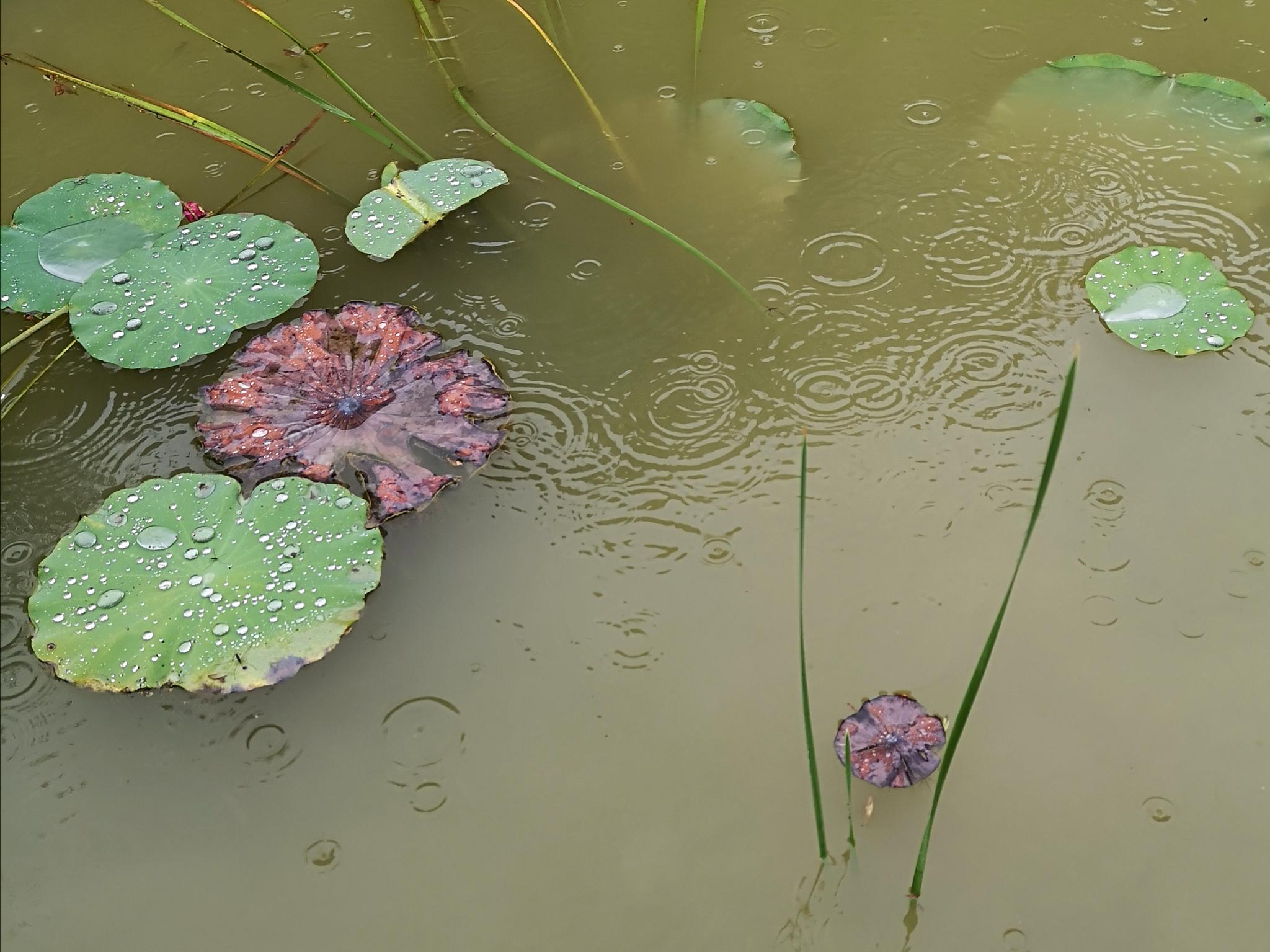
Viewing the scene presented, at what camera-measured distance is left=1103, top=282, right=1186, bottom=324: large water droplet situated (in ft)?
6.10

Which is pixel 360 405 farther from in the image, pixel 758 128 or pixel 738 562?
pixel 758 128

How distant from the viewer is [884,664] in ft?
5.09

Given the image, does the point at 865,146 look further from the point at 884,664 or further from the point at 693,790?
the point at 693,790

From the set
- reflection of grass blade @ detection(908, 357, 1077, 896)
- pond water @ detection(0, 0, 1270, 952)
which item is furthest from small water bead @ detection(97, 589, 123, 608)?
reflection of grass blade @ detection(908, 357, 1077, 896)

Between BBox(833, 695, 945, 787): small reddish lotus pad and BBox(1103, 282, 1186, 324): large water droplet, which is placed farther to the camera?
BBox(1103, 282, 1186, 324): large water droplet

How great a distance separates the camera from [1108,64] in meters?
2.27

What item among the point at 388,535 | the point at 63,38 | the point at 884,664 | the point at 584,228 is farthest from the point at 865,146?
the point at 63,38

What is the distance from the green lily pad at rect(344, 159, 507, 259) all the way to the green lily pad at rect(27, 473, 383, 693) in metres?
0.63

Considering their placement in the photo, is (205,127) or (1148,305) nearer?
(1148,305)

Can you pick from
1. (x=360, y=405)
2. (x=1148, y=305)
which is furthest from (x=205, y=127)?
(x=1148, y=305)

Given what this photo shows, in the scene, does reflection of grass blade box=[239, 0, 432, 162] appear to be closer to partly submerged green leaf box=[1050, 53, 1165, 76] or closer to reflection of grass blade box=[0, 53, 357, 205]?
reflection of grass blade box=[0, 53, 357, 205]

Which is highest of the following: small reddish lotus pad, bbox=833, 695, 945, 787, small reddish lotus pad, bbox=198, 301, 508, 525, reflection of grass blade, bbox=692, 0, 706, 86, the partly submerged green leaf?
the partly submerged green leaf

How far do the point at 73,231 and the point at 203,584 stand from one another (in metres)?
1.05

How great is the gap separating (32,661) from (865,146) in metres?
2.05
